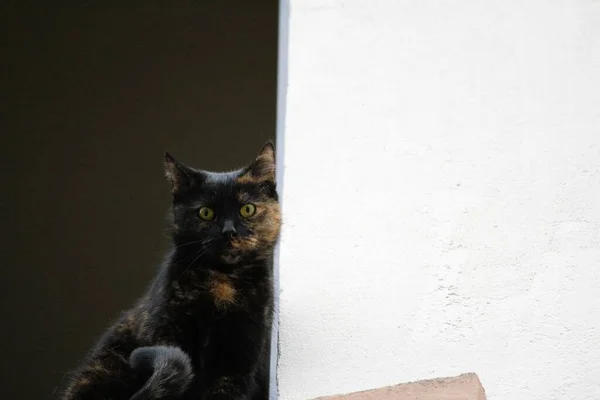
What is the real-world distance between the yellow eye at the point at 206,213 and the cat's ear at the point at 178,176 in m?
0.07

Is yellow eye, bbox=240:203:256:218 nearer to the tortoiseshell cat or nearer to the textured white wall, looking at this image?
the tortoiseshell cat

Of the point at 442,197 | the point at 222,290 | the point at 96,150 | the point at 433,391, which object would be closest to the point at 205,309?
the point at 222,290

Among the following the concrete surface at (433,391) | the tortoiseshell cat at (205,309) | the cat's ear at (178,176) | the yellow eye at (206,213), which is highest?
the cat's ear at (178,176)

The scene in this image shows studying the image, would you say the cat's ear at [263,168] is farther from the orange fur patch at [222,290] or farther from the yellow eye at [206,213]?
the orange fur patch at [222,290]

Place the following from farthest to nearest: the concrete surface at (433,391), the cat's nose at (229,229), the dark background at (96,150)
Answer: the dark background at (96,150) < the cat's nose at (229,229) < the concrete surface at (433,391)

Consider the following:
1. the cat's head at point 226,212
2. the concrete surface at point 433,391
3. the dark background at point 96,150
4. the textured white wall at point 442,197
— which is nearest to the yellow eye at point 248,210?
the cat's head at point 226,212

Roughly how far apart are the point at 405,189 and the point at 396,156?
0.28 feet

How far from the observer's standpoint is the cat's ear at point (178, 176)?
1544mm

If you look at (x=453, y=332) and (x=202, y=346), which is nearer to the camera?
(x=202, y=346)

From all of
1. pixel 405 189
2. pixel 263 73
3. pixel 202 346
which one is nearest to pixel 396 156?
pixel 405 189

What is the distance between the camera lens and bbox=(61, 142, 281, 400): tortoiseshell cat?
1351 millimetres

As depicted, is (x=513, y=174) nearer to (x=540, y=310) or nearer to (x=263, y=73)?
(x=540, y=310)

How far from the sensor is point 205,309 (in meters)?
1.42

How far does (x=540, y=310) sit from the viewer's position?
154 centimetres
